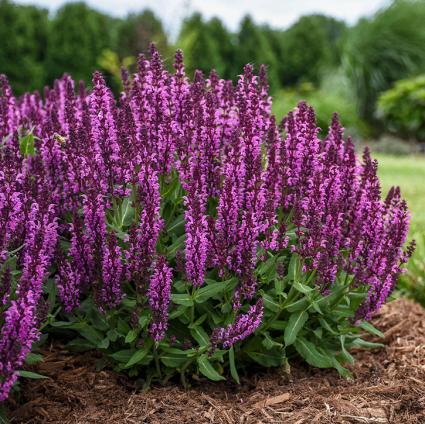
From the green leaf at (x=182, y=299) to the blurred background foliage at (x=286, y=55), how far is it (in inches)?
638

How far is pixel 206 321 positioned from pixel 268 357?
0.38m

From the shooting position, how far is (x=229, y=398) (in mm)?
3336

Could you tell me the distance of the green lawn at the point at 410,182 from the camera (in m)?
8.98

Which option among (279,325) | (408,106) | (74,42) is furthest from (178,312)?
(74,42)

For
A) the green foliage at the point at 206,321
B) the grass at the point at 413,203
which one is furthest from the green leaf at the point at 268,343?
the grass at the point at 413,203

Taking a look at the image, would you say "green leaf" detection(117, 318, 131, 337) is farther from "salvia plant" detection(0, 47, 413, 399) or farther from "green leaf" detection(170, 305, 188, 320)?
"green leaf" detection(170, 305, 188, 320)

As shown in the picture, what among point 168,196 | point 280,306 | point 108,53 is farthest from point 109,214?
point 108,53

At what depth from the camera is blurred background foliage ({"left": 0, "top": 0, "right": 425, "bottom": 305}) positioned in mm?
20516

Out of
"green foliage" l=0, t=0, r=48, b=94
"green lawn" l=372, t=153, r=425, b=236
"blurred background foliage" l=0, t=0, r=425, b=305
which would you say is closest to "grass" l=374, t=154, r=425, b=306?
"green lawn" l=372, t=153, r=425, b=236

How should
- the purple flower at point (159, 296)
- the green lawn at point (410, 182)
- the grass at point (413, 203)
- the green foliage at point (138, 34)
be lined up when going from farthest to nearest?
the green foliage at point (138, 34)
the green lawn at point (410, 182)
the grass at point (413, 203)
the purple flower at point (159, 296)

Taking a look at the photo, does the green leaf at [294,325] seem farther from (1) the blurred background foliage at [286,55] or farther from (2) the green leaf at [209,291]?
(1) the blurred background foliage at [286,55]

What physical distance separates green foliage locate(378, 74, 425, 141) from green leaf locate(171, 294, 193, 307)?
59.4 feet

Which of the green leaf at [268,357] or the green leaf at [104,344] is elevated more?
the green leaf at [104,344]

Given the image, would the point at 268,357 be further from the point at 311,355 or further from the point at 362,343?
the point at 362,343
